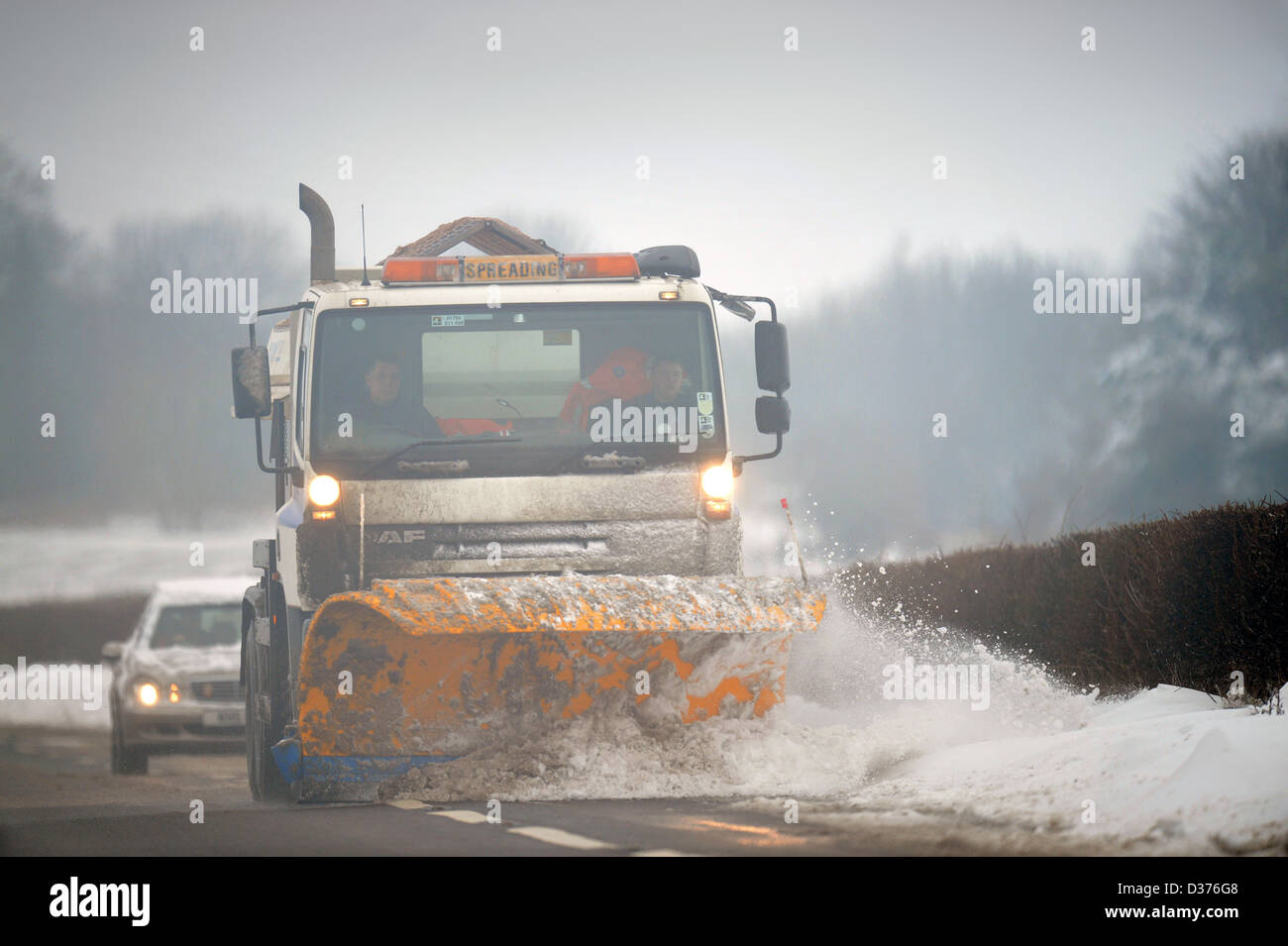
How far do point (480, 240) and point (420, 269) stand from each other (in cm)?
312

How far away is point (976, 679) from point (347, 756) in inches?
230

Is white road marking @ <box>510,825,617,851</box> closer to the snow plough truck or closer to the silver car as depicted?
the snow plough truck

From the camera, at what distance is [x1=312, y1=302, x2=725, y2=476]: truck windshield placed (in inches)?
415

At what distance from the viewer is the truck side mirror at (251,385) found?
1071 centimetres

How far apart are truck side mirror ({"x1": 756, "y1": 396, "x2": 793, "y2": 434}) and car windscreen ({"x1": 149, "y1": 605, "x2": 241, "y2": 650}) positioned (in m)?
6.31

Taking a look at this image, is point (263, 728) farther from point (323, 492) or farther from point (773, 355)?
point (773, 355)

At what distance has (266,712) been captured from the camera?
11.2 metres

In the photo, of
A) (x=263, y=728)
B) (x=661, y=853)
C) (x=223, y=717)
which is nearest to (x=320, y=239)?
(x=263, y=728)

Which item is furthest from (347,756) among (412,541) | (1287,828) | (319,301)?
(1287,828)

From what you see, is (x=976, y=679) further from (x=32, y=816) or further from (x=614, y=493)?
(x=32, y=816)

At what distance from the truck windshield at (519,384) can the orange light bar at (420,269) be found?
360 mm

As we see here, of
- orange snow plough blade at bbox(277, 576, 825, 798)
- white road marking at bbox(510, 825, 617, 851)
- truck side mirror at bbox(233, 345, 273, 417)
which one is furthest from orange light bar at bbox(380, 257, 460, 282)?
white road marking at bbox(510, 825, 617, 851)

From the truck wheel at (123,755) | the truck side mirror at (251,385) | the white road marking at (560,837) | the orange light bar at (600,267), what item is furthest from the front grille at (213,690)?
the white road marking at (560,837)
